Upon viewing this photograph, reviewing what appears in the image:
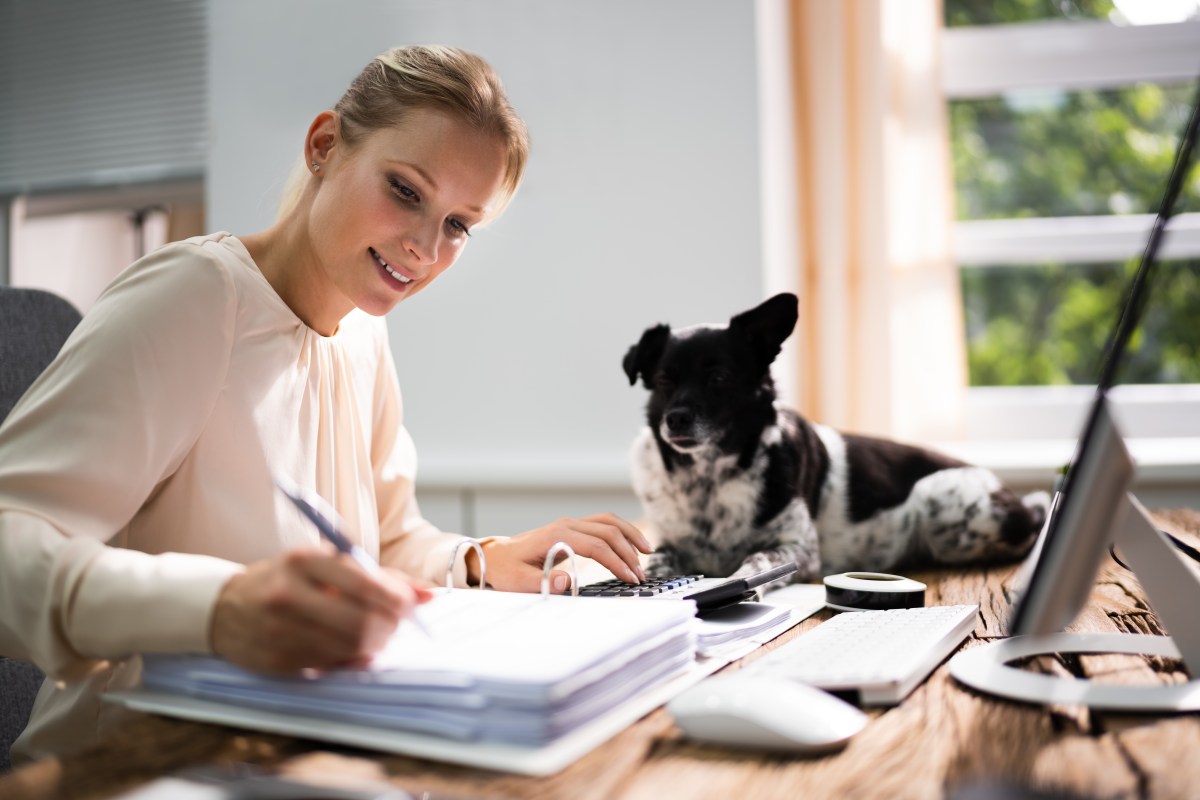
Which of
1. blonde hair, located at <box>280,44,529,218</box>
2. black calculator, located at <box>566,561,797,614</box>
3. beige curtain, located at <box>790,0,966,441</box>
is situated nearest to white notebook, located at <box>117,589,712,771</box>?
black calculator, located at <box>566,561,797,614</box>

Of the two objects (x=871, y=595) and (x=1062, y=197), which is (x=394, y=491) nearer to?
(x=871, y=595)

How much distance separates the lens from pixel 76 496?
753 millimetres

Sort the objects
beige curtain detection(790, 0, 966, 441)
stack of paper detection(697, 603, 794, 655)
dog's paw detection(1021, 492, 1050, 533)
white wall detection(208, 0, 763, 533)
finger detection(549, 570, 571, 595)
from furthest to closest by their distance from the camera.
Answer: beige curtain detection(790, 0, 966, 441)
white wall detection(208, 0, 763, 533)
dog's paw detection(1021, 492, 1050, 533)
finger detection(549, 570, 571, 595)
stack of paper detection(697, 603, 794, 655)

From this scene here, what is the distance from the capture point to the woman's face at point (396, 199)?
983mm

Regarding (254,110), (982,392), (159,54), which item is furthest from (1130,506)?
(159,54)

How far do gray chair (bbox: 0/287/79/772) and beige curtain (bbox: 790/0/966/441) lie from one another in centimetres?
163

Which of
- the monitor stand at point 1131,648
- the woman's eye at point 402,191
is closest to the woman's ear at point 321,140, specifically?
the woman's eye at point 402,191

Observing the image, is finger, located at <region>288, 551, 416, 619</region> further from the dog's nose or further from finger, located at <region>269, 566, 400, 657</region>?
the dog's nose

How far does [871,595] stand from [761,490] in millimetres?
320

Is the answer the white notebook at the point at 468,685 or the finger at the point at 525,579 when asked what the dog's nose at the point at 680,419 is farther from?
the white notebook at the point at 468,685

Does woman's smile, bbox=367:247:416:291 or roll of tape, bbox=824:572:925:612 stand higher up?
woman's smile, bbox=367:247:416:291

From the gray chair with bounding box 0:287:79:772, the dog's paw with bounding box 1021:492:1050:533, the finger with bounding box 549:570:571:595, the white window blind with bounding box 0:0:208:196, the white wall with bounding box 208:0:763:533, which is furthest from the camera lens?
the white window blind with bounding box 0:0:208:196

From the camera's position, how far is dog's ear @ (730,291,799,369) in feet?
4.36

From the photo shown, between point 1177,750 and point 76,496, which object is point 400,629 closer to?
point 76,496
